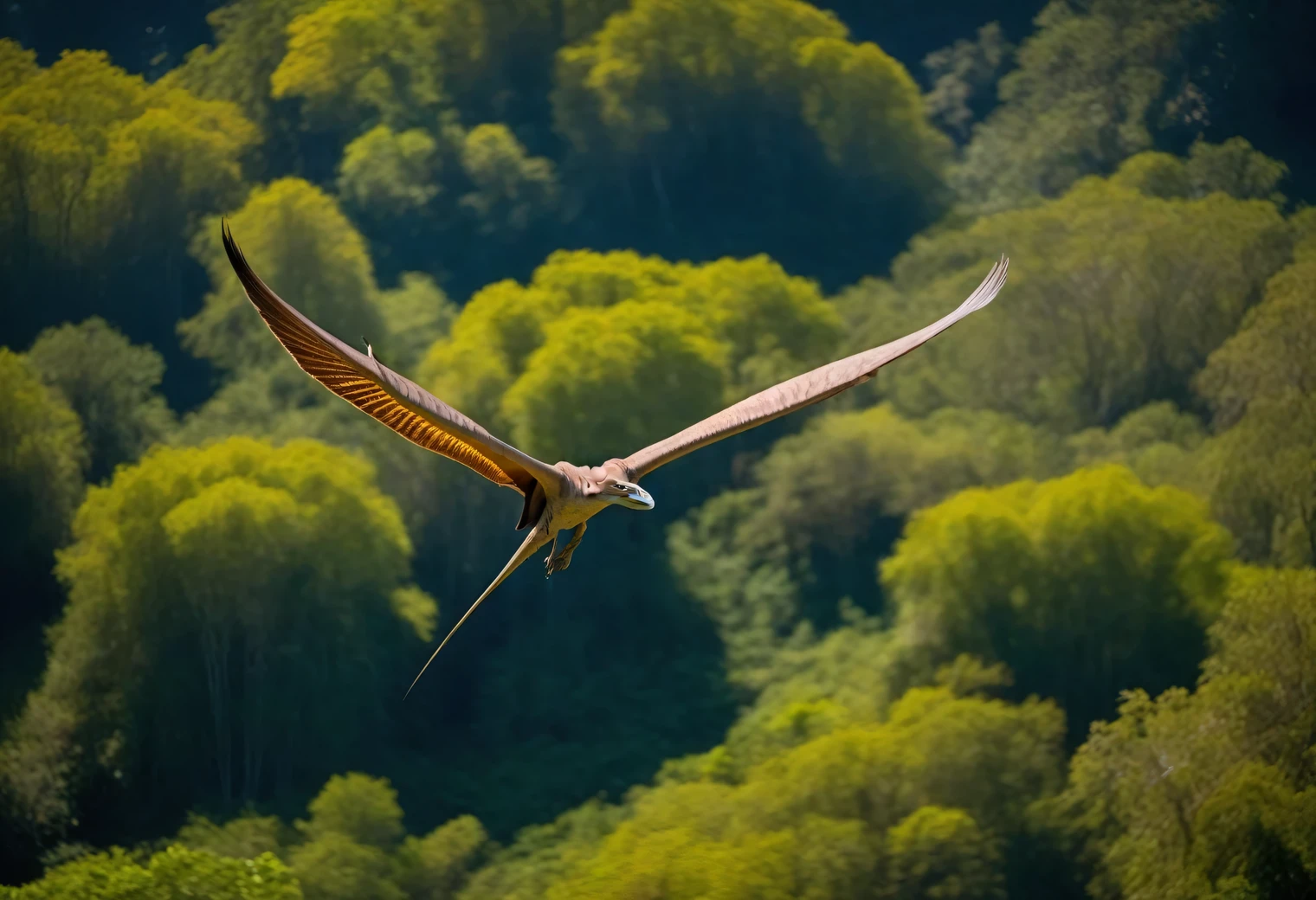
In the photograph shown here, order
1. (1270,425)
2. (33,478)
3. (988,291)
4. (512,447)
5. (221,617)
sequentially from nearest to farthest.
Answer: (512,447) → (988,291) → (221,617) → (1270,425) → (33,478)

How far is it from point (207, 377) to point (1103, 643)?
2566 centimetres

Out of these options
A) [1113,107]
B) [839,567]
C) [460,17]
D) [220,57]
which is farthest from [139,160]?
[1113,107]

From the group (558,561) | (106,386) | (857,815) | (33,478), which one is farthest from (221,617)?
(558,561)

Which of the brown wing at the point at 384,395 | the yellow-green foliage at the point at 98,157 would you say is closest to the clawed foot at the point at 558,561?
the brown wing at the point at 384,395

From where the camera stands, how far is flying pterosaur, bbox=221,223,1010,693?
30.0 feet

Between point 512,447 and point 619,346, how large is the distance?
36217mm

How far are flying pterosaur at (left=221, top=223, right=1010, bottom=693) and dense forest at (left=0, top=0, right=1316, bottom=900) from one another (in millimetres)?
17668

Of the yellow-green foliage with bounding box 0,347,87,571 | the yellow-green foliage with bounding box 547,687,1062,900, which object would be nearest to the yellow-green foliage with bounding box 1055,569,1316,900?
the yellow-green foliage with bounding box 547,687,1062,900

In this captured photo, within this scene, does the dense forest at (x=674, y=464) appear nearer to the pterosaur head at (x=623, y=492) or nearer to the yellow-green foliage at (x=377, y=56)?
the yellow-green foliage at (x=377, y=56)

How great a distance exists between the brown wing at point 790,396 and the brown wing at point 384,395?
31.7 inches

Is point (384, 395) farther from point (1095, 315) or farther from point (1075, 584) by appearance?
point (1095, 315)

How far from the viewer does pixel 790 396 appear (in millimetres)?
11625

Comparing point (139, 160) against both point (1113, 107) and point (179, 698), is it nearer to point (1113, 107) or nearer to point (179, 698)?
point (179, 698)

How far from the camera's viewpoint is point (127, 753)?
3850 cm
